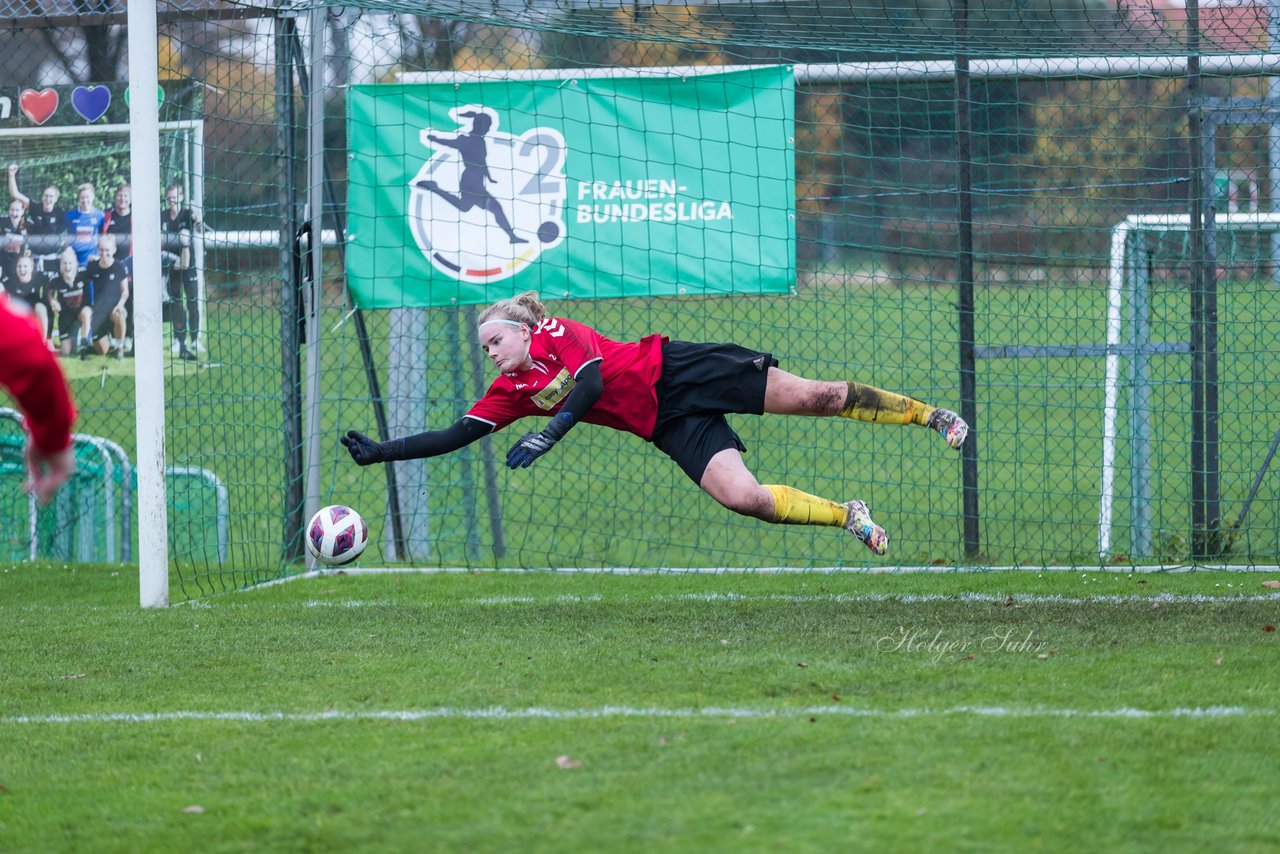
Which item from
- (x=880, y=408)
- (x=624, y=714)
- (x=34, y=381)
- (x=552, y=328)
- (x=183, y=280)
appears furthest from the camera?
(x=183, y=280)

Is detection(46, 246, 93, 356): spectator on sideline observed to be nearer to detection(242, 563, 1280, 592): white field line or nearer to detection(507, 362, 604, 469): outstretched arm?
detection(242, 563, 1280, 592): white field line

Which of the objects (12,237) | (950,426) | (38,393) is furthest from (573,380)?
(12,237)

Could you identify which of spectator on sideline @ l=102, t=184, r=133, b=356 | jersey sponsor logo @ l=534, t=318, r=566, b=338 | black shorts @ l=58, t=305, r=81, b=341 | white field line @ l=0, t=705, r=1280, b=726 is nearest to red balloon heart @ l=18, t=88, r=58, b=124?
spectator on sideline @ l=102, t=184, r=133, b=356

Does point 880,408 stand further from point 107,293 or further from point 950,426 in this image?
point 107,293

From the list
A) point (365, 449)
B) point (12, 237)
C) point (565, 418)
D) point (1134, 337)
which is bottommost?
point (365, 449)

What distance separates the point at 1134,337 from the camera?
316 inches

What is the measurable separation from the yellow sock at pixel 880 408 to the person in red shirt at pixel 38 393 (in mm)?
3696

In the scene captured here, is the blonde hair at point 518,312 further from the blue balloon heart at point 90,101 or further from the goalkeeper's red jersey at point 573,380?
the blue balloon heart at point 90,101

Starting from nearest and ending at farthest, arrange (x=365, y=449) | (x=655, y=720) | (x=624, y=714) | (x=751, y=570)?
(x=655, y=720)
(x=624, y=714)
(x=365, y=449)
(x=751, y=570)

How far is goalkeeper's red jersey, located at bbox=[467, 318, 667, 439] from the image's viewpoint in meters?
6.19

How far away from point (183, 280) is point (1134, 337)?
5.58 metres

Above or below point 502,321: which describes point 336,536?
below

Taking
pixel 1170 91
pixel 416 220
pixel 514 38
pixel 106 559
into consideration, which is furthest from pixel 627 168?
pixel 106 559

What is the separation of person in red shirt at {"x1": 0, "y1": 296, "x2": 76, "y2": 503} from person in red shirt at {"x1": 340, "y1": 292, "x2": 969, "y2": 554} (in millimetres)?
2477
